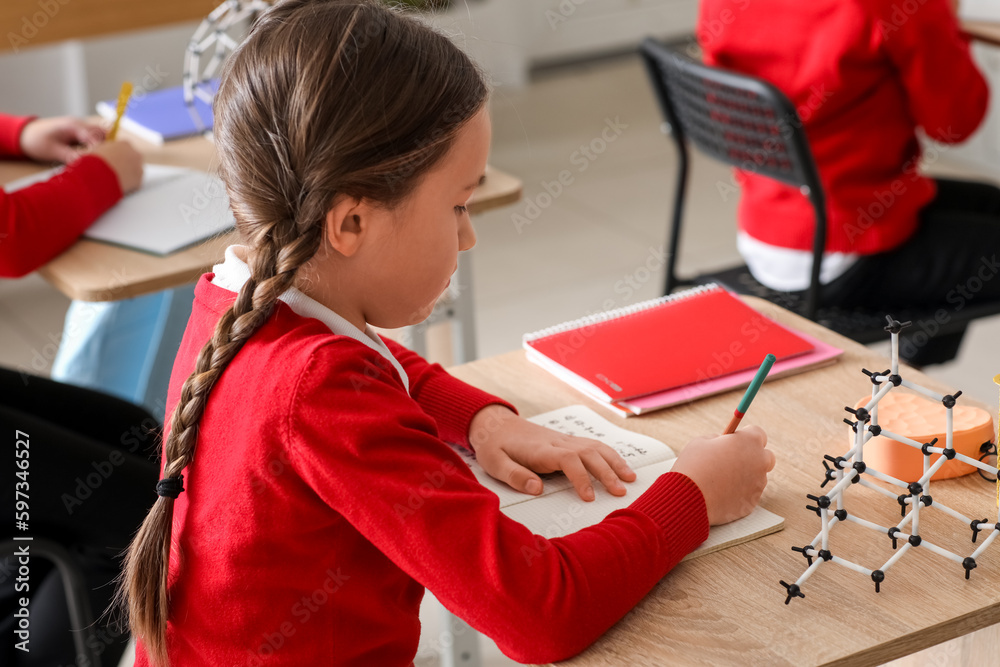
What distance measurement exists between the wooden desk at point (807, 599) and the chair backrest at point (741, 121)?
809 mm

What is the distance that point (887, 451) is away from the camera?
Result: 971mm

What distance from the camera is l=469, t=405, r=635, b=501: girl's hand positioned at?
976 millimetres

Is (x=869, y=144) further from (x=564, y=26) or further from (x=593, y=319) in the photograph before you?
(x=564, y=26)

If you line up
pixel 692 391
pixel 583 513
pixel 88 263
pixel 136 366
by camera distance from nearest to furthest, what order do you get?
pixel 583 513 < pixel 692 391 < pixel 88 263 < pixel 136 366

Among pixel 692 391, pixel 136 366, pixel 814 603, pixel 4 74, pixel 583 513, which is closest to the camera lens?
pixel 814 603

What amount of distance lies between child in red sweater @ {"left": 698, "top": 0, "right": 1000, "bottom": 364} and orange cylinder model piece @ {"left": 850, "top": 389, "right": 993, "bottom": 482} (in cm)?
89

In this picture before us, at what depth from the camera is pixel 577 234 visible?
3652 mm

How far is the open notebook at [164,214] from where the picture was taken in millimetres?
1565

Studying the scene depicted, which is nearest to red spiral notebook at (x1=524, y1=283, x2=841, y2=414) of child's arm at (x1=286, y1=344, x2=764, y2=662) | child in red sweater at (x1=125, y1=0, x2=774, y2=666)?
child in red sweater at (x1=125, y1=0, x2=774, y2=666)

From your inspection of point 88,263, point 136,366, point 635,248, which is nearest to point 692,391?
point 88,263

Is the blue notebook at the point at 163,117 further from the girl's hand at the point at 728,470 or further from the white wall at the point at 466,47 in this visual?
the girl's hand at the point at 728,470

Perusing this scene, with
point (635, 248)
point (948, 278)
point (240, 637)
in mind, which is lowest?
point (635, 248)

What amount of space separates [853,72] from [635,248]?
64.3 inches

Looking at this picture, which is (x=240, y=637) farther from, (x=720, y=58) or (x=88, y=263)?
(x=720, y=58)
